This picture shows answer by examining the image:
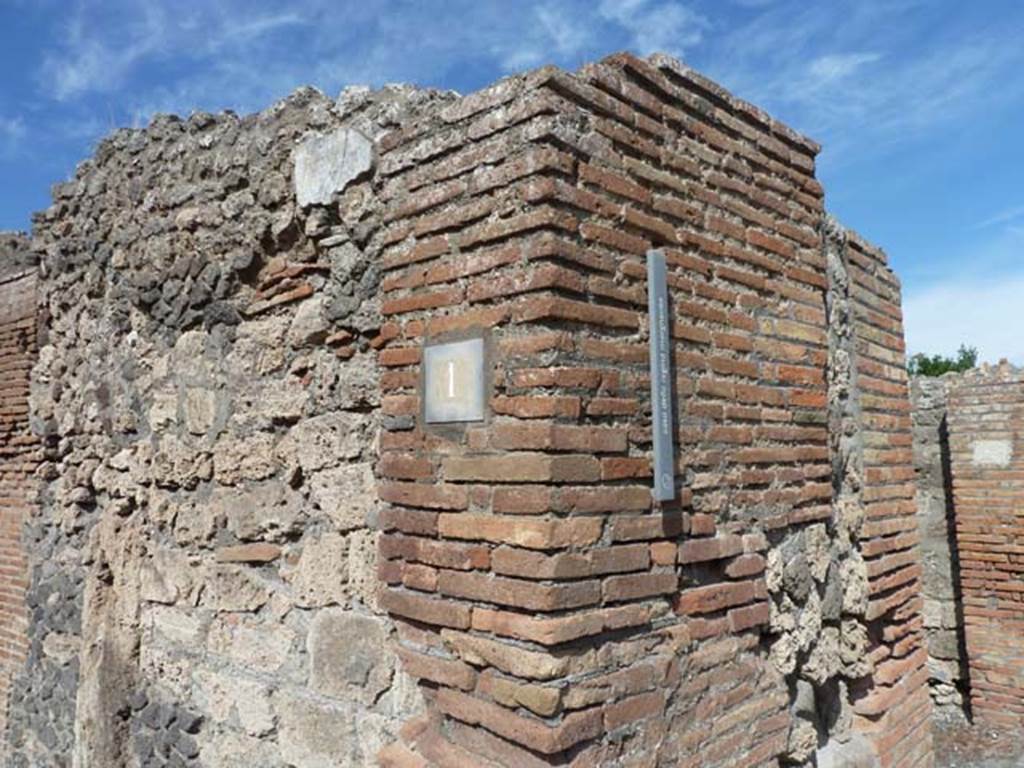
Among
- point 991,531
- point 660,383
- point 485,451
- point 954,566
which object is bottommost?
point 954,566

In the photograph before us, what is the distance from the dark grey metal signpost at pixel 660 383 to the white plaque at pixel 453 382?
1.54ft

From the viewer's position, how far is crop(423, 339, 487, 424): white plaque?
7.13 feet

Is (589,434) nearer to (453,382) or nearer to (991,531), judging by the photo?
(453,382)

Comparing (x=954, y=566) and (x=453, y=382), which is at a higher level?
(x=453, y=382)

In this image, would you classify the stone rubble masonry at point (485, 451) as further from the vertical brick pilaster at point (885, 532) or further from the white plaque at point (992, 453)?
the white plaque at point (992, 453)

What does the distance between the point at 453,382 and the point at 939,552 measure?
22.8ft

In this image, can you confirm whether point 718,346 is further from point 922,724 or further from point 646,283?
point 922,724

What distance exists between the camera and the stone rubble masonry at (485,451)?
6.90ft

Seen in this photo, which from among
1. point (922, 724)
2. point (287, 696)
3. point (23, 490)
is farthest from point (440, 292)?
point (23, 490)

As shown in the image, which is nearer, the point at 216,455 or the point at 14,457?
the point at 216,455

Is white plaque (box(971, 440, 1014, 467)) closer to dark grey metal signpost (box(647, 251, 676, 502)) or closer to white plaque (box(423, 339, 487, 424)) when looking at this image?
dark grey metal signpost (box(647, 251, 676, 502))

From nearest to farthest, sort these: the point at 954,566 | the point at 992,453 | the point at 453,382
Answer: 1. the point at 453,382
2. the point at 992,453
3. the point at 954,566

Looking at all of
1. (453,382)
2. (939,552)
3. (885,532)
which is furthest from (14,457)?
(939,552)

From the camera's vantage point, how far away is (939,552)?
767cm
